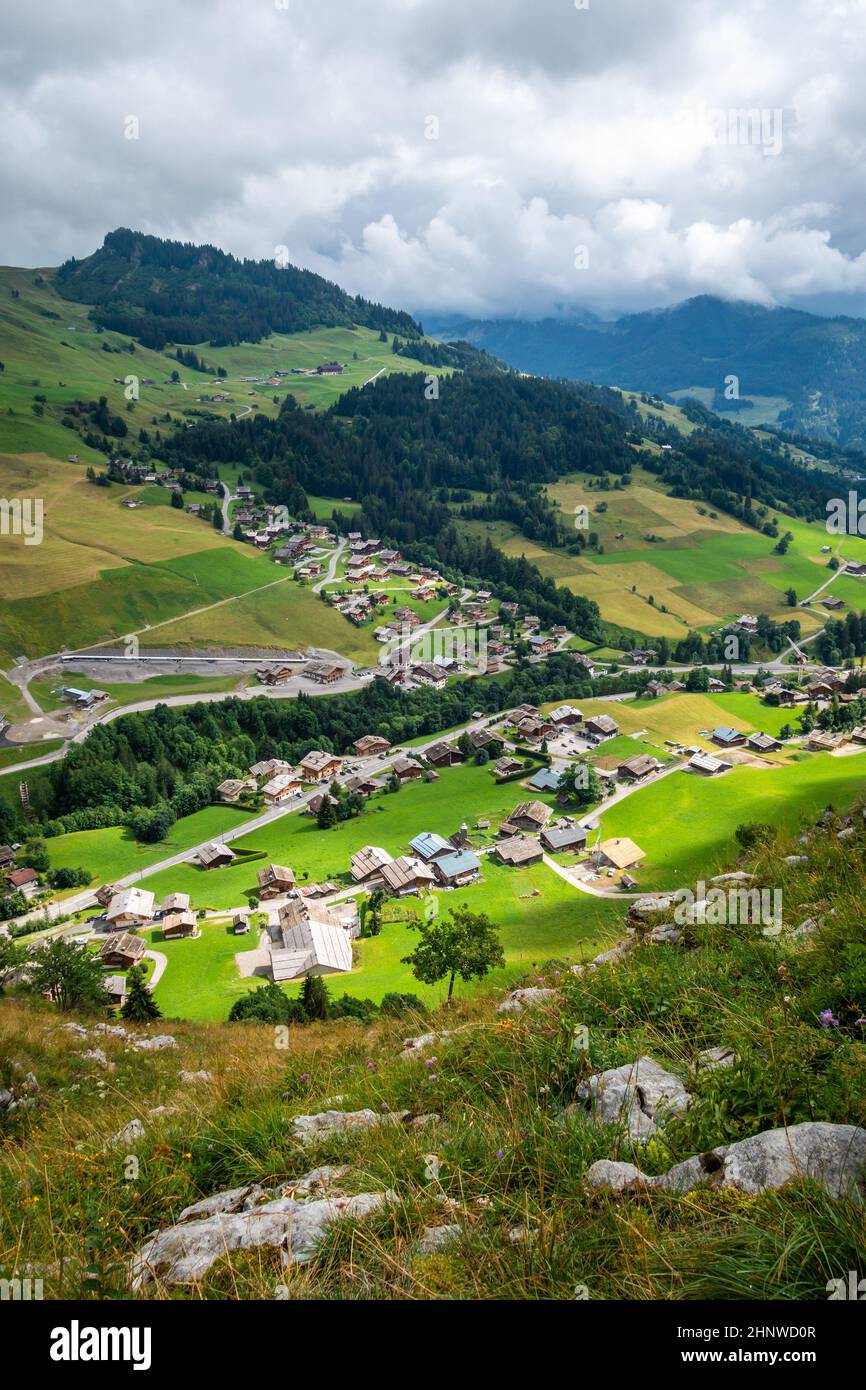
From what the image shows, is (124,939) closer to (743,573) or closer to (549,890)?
(549,890)

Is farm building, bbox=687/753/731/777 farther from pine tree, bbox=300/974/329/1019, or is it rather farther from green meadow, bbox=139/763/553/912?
pine tree, bbox=300/974/329/1019

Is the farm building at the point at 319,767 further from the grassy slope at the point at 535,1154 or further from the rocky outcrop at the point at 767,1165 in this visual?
the rocky outcrop at the point at 767,1165

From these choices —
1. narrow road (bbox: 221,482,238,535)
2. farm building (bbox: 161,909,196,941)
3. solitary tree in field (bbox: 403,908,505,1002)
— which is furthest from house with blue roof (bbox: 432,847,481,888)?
narrow road (bbox: 221,482,238,535)

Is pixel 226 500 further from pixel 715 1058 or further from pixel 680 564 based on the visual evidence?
pixel 715 1058

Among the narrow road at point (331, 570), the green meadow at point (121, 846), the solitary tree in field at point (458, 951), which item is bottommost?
the green meadow at point (121, 846)

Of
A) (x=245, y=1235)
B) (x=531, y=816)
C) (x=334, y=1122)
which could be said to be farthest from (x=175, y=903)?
(x=245, y=1235)

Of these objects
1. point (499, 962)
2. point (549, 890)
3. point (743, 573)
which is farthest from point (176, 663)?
point (743, 573)

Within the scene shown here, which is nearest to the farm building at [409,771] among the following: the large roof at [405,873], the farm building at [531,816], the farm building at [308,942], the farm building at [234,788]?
the farm building at [234,788]
